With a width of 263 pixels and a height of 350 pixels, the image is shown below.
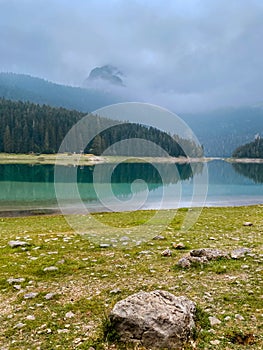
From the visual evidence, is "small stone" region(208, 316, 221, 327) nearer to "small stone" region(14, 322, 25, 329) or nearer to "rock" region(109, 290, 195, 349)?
"rock" region(109, 290, 195, 349)

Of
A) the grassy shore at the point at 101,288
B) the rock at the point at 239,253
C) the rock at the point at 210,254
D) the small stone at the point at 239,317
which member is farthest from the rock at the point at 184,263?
the small stone at the point at 239,317

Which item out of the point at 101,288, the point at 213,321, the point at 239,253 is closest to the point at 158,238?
the point at 239,253

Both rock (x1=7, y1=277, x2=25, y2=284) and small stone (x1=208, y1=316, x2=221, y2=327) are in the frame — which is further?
rock (x1=7, y1=277, x2=25, y2=284)

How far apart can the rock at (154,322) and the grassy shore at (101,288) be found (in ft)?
0.98

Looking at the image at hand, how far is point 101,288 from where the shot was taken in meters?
8.04

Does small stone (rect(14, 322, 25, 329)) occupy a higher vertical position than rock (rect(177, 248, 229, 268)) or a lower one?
lower

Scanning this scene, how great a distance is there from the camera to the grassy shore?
5645 millimetres

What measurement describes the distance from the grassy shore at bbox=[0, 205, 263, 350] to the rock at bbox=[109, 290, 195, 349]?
30cm

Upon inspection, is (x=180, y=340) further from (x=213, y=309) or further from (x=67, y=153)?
(x=67, y=153)

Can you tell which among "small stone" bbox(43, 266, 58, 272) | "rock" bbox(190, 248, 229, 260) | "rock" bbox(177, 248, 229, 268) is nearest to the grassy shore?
"small stone" bbox(43, 266, 58, 272)

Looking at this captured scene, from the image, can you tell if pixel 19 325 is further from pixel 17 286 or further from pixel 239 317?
pixel 239 317

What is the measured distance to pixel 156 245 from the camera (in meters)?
12.8

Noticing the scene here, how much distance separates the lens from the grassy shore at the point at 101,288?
222 inches

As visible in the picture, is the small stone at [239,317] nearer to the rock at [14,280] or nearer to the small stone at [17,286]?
the small stone at [17,286]
